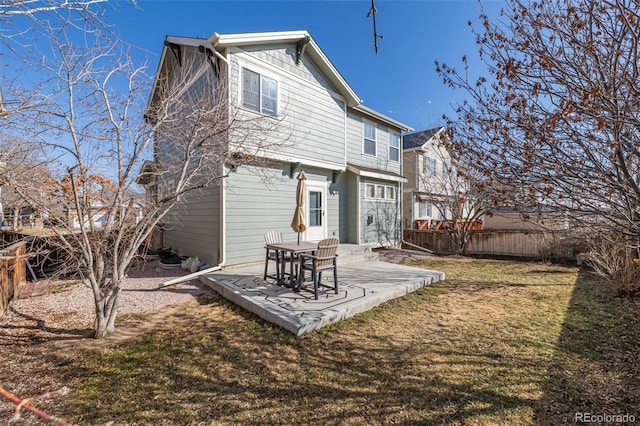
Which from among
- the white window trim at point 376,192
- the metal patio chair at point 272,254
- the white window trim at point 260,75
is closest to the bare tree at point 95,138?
the metal patio chair at point 272,254

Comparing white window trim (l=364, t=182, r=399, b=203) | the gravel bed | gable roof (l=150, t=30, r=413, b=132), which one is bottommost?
the gravel bed

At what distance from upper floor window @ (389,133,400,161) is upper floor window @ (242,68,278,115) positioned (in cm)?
713

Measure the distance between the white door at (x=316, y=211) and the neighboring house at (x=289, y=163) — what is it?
4 cm

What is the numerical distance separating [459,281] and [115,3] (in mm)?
8764

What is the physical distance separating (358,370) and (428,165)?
19.3 metres

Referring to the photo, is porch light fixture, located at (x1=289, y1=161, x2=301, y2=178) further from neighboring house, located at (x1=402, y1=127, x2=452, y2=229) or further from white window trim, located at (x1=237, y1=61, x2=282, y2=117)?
neighboring house, located at (x1=402, y1=127, x2=452, y2=229)

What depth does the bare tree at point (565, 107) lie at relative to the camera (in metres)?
2.78

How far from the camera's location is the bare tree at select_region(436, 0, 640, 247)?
278 centimetres

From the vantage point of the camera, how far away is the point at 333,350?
4125 millimetres

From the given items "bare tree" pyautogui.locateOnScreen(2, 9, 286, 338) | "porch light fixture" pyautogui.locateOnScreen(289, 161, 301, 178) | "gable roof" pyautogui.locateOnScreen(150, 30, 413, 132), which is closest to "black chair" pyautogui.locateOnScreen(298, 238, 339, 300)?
"bare tree" pyautogui.locateOnScreen(2, 9, 286, 338)

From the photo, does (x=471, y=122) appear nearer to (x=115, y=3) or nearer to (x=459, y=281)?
(x=115, y=3)

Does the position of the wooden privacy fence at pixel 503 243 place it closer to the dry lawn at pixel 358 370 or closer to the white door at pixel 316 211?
the dry lawn at pixel 358 370

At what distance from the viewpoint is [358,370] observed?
3.63m

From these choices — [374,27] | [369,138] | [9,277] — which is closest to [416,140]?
[369,138]
